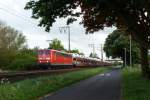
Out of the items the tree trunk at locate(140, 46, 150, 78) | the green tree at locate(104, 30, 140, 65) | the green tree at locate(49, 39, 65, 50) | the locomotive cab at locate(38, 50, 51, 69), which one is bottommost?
the tree trunk at locate(140, 46, 150, 78)

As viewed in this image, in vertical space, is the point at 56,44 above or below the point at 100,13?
above

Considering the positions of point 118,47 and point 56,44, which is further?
point 56,44

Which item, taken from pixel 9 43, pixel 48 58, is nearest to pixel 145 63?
pixel 48 58

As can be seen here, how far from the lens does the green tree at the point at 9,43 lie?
96062 mm

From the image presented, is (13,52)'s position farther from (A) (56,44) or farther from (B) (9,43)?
(A) (56,44)

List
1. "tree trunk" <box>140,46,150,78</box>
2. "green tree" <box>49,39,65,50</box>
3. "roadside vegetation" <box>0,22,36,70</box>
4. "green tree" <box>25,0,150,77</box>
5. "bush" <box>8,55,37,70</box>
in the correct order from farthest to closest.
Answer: "green tree" <box>49,39,65,50</box>, "roadside vegetation" <box>0,22,36,70</box>, "bush" <box>8,55,37,70</box>, "tree trunk" <box>140,46,150,78</box>, "green tree" <box>25,0,150,77</box>

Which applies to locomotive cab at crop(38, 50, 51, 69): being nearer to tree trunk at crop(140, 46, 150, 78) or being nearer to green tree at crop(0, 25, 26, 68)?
green tree at crop(0, 25, 26, 68)

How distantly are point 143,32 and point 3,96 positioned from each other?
19298 mm

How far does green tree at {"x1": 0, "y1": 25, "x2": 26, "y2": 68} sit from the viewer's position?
96062 millimetres

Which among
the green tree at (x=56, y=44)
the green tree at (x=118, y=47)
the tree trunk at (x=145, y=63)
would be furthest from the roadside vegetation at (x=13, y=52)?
the green tree at (x=56, y=44)

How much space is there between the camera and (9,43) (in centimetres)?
11525

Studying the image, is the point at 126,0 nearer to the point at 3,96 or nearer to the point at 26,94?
the point at 26,94

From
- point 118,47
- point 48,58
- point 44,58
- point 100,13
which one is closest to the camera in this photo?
point 100,13

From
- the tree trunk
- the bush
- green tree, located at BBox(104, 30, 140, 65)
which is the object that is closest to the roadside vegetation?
the bush
